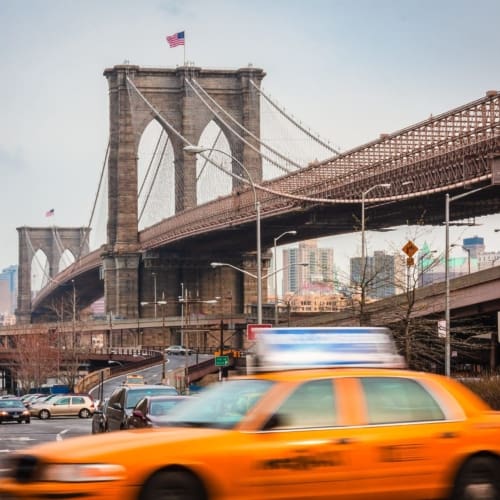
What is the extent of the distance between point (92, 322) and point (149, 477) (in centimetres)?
10818

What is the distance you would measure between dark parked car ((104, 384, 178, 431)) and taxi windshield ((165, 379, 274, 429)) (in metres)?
11.6

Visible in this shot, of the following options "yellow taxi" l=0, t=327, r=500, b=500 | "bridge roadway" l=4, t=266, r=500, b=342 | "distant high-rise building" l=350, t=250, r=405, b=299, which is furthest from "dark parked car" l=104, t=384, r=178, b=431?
"bridge roadway" l=4, t=266, r=500, b=342

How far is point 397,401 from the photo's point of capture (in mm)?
11914

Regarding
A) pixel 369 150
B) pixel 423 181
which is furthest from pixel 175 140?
pixel 423 181

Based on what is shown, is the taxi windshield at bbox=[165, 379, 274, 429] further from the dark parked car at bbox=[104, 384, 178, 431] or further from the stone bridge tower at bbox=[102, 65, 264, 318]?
the stone bridge tower at bbox=[102, 65, 264, 318]

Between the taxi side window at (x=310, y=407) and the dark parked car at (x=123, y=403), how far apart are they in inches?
485

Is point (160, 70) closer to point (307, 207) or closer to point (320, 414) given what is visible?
point (307, 207)

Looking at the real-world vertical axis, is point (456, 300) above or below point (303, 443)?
above

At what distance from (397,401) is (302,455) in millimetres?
1138

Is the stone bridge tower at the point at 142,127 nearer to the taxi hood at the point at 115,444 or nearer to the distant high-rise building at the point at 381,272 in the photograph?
the distant high-rise building at the point at 381,272

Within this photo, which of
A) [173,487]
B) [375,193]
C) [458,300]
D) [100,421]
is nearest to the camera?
[173,487]

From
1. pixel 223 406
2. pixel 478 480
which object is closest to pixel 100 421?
pixel 223 406

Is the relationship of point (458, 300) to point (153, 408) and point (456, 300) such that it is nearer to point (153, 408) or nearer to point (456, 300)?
point (456, 300)

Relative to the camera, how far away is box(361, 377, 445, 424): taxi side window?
11.8 meters
